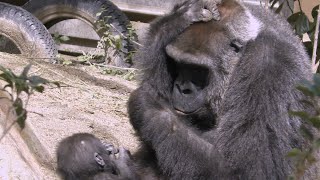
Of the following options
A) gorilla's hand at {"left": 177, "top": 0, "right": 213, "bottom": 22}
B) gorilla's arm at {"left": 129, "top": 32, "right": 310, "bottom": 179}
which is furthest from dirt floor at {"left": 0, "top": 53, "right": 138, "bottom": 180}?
gorilla's hand at {"left": 177, "top": 0, "right": 213, "bottom": 22}

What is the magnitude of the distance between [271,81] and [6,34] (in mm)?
5157

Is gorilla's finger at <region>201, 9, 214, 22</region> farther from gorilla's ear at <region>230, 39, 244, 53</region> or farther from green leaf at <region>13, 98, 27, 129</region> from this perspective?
green leaf at <region>13, 98, 27, 129</region>

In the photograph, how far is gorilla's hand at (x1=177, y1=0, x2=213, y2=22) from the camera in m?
4.82

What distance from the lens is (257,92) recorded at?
4.42m

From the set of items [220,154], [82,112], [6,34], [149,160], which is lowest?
[6,34]

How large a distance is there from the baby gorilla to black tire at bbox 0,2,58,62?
149 inches

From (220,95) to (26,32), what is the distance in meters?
4.42

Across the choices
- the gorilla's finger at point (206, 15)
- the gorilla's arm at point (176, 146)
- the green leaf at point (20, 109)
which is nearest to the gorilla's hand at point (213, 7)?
the gorilla's finger at point (206, 15)

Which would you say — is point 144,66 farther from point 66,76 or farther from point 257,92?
point 66,76

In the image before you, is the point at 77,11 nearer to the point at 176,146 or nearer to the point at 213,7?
the point at 213,7

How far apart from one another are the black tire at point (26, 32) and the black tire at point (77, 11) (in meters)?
0.71

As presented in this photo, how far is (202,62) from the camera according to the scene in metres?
4.79

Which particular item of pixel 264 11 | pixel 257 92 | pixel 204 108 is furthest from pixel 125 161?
pixel 264 11

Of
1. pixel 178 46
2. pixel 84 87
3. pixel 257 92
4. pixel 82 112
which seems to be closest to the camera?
pixel 257 92
